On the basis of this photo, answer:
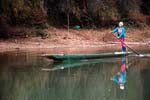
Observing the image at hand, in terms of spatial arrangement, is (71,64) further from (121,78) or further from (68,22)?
(68,22)

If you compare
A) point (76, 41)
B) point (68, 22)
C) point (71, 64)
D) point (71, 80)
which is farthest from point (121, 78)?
point (68, 22)

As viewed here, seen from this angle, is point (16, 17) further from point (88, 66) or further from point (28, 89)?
point (28, 89)

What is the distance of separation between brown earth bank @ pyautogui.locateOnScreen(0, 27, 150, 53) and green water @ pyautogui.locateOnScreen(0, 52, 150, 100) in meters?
5.58

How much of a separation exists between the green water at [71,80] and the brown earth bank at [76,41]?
5.58 metres

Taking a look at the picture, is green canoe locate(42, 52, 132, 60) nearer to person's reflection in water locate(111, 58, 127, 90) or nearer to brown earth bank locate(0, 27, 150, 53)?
person's reflection in water locate(111, 58, 127, 90)

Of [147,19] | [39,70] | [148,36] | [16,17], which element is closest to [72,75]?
[39,70]

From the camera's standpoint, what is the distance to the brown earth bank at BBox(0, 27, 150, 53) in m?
27.8

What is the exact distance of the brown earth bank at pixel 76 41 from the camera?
27750mm

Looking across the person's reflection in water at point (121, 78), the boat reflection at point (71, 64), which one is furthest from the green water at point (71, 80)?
the person's reflection in water at point (121, 78)

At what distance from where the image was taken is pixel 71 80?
615 inches

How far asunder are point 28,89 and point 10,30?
16.0 metres

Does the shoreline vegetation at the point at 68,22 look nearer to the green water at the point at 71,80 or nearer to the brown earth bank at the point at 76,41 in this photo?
the brown earth bank at the point at 76,41

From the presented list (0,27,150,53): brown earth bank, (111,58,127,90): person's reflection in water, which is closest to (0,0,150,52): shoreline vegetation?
(0,27,150,53): brown earth bank

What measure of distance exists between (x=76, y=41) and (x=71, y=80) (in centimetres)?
1480
